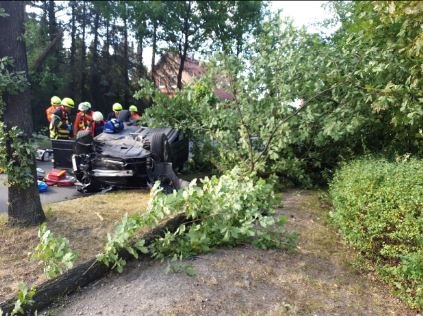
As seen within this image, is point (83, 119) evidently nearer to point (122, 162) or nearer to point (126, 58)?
point (122, 162)

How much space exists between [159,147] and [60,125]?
Answer: 3.85m

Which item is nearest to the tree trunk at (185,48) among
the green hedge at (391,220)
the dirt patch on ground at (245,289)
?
the green hedge at (391,220)

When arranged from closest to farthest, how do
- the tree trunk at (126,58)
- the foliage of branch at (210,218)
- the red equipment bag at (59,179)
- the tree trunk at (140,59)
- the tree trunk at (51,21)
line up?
1. the foliage of branch at (210,218)
2. the red equipment bag at (59,179)
3. the tree trunk at (51,21)
4. the tree trunk at (126,58)
5. the tree trunk at (140,59)

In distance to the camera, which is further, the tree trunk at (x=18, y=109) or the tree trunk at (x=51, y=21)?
the tree trunk at (x=51, y=21)

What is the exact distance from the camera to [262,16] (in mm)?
31781

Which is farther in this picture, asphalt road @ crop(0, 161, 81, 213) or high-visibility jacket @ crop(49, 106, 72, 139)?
high-visibility jacket @ crop(49, 106, 72, 139)

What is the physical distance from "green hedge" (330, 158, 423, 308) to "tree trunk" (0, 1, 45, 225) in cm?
366

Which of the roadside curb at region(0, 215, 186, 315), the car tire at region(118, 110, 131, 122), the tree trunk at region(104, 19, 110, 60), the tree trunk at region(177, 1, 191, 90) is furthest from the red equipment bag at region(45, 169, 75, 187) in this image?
the tree trunk at region(177, 1, 191, 90)

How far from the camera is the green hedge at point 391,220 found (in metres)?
3.72

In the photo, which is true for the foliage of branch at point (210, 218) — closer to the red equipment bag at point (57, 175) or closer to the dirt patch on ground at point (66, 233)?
the dirt patch on ground at point (66, 233)

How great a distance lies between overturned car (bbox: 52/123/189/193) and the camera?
7512mm

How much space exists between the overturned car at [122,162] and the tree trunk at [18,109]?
2.36 m

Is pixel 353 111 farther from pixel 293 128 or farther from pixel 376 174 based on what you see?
pixel 376 174

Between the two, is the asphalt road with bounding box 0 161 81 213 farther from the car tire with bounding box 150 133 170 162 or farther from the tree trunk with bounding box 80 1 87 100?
the tree trunk with bounding box 80 1 87 100
